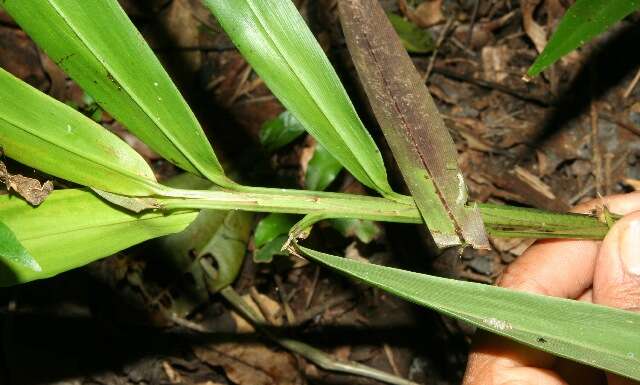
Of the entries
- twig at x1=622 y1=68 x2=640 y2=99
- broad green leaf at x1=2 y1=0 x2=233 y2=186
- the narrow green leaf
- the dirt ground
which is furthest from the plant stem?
twig at x1=622 y1=68 x2=640 y2=99

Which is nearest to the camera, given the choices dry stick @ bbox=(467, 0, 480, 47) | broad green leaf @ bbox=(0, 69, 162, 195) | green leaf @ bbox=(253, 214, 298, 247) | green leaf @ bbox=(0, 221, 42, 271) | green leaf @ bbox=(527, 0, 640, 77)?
green leaf @ bbox=(0, 221, 42, 271)

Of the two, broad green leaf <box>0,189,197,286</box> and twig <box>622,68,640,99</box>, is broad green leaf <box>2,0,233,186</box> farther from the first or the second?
twig <box>622,68,640,99</box>

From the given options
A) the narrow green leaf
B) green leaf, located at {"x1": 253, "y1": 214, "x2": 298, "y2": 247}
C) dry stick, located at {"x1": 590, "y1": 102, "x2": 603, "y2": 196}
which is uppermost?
green leaf, located at {"x1": 253, "y1": 214, "x2": 298, "y2": 247}

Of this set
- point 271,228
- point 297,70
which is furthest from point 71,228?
point 271,228

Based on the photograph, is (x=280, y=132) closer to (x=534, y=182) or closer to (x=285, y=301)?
(x=285, y=301)

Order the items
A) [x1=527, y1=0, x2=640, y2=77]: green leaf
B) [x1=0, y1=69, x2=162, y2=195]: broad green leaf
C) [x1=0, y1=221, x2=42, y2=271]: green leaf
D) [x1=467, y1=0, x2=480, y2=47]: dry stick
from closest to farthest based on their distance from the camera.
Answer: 1. [x1=0, y1=221, x2=42, y2=271]: green leaf
2. [x1=0, y1=69, x2=162, y2=195]: broad green leaf
3. [x1=527, y1=0, x2=640, y2=77]: green leaf
4. [x1=467, y1=0, x2=480, y2=47]: dry stick

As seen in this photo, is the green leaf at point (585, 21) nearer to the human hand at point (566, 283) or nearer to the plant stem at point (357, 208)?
the plant stem at point (357, 208)
